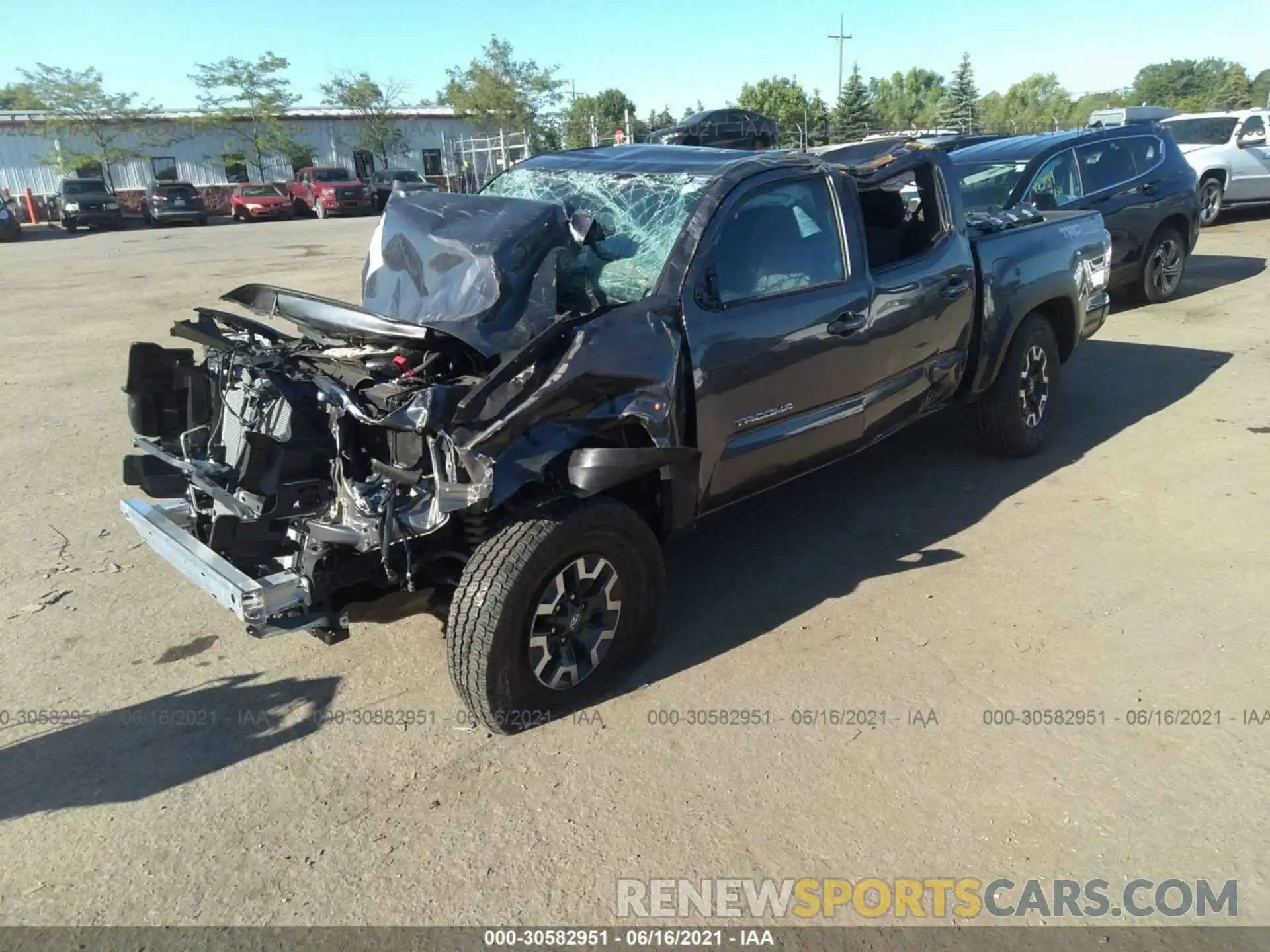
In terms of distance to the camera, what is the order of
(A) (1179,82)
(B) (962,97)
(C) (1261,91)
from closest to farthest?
(B) (962,97)
(C) (1261,91)
(A) (1179,82)

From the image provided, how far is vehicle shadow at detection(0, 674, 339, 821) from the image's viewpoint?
3.12 m

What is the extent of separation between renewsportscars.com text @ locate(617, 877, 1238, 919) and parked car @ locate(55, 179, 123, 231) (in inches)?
1305

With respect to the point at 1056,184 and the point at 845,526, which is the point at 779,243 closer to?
the point at 845,526

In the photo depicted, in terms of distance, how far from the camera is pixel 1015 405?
5641 mm

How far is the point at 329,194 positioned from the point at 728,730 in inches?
1284

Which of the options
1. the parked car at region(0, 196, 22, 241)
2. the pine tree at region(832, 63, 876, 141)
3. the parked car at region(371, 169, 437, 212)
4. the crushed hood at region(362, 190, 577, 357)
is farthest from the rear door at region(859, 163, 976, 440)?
the pine tree at region(832, 63, 876, 141)

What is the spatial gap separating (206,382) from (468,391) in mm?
1577

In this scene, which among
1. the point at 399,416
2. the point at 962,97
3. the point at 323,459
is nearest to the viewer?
the point at 399,416

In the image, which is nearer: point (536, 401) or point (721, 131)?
point (536, 401)

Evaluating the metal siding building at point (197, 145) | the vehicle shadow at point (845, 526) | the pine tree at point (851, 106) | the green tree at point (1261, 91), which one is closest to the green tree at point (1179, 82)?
the green tree at point (1261, 91)

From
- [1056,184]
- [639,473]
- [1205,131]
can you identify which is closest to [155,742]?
[639,473]

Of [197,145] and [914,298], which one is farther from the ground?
[197,145]

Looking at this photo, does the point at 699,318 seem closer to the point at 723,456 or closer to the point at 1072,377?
the point at 723,456

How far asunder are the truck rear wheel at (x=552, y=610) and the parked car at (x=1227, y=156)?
51.3 feet
